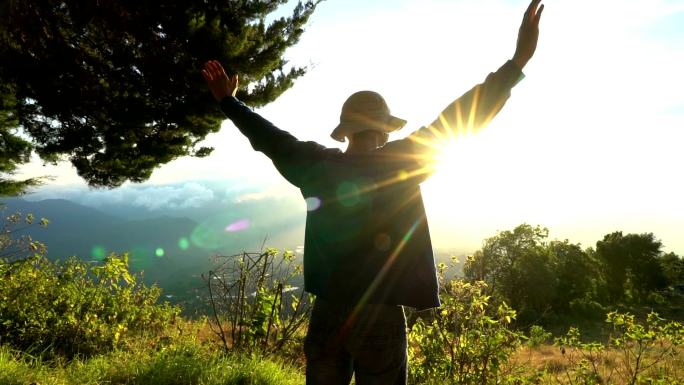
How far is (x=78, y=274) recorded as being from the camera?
21.4 feet

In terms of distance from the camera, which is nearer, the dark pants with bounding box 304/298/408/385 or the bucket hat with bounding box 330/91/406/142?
the dark pants with bounding box 304/298/408/385

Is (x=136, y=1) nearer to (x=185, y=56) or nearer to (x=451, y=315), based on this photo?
(x=185, y=56)

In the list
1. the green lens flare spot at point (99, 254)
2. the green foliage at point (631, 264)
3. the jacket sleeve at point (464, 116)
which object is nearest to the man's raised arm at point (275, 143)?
the jacket sleeve at point (464, 116)

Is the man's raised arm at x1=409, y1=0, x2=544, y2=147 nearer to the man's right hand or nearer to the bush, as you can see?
the man's right hand

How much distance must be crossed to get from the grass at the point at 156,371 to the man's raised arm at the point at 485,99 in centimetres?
312

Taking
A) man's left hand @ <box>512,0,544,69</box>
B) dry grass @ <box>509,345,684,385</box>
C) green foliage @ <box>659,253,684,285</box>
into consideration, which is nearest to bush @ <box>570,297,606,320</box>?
green foliage @ <box>659,253,684,285</box>

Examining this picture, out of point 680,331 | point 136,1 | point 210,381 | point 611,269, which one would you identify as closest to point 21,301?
point 210,381

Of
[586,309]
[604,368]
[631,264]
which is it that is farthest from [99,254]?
[631,264]

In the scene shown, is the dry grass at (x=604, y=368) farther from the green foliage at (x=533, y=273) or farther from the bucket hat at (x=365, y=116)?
the green foliage at (x=533, y=273)

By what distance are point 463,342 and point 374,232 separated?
3062 millimetres

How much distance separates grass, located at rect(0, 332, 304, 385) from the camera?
3564 mm

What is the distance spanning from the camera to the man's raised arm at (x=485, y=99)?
171cm

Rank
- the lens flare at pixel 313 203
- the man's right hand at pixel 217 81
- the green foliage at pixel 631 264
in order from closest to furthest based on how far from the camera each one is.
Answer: the lens flare at pixel 313 203, the man's right hand at pixel 217 81, the green foliage at pixel 631 264

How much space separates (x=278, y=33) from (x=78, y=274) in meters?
4.92
